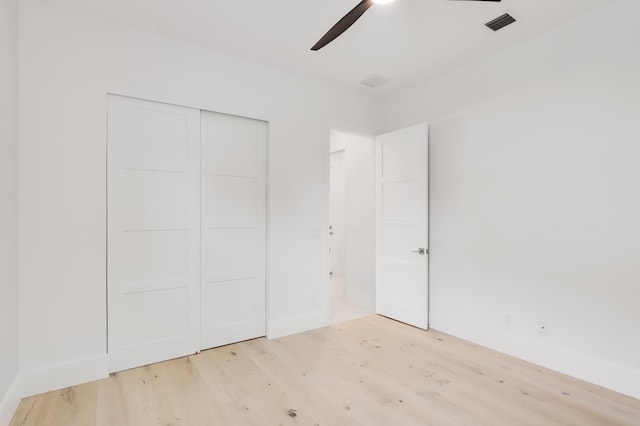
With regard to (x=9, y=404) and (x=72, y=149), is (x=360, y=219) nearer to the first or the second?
(x=72, y=149)

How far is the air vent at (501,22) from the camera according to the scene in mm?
2525

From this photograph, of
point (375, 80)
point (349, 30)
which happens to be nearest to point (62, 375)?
point (349, 30)

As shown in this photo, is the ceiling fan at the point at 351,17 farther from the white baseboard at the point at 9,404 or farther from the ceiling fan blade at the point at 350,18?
the white baseboard at the point at 9,404

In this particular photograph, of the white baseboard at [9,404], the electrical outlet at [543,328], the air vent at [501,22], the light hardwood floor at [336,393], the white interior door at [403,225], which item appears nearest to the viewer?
the white baseboard at [9,404]

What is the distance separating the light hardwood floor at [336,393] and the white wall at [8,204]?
1.04 ft

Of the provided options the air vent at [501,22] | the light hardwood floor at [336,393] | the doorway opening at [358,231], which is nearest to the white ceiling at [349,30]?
the air vent at [501,22]

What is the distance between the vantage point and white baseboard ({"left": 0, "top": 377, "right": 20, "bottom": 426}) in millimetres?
1893

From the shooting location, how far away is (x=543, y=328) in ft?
9.07

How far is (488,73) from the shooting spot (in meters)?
3.16

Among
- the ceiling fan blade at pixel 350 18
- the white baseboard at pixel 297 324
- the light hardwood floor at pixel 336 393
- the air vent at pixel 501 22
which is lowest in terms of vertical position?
the light hardwood floor at pixel 336 393

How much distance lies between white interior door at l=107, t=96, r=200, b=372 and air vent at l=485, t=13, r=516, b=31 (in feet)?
8.96

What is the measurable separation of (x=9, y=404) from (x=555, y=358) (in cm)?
407

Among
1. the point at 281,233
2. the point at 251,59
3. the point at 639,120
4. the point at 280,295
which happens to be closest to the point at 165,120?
the point at 251,59

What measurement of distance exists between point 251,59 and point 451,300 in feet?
11.1
